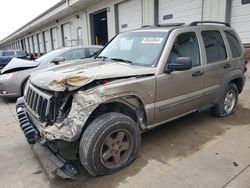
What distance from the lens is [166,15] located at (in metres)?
10.9

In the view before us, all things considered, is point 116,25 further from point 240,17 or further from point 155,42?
point 155,42

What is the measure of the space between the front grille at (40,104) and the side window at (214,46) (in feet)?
9.05

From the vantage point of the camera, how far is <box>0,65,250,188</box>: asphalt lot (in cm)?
287

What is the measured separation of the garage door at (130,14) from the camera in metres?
12.4

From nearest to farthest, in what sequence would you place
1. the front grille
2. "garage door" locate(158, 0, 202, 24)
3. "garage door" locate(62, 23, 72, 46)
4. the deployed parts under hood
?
the front grille → the deployed parts under hood → "garage door" locate(158, 0, 202, 24) → "garage door" locate(62, 23, 72, 46)

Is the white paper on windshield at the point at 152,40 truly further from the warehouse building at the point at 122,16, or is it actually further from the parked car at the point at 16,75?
the warehouse building at the point at 122,16

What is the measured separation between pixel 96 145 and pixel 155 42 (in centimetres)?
182

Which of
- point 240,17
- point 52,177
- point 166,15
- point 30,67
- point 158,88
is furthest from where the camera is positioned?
point 166,15

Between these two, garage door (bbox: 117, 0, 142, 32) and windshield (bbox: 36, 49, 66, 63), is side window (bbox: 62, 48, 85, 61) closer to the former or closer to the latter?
windshield (bbox: 36, 49, 66, 63)

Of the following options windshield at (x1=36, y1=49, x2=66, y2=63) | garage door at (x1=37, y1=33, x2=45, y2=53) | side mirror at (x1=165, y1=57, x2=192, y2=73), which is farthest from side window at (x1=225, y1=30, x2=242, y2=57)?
garage door at (x1=37, y1=33, x2=45, y2=53)

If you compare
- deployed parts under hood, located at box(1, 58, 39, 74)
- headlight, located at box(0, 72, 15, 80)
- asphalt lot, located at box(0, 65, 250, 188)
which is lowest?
asphalt lot, located at box(0, 65, 250, 188)

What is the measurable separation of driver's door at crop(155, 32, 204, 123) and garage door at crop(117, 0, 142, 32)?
893 cm

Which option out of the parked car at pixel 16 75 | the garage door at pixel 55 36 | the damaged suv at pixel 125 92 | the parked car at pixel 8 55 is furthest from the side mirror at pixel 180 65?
the garage door at pixel 55 36

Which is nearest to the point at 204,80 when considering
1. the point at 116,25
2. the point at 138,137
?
the point at 138,137
